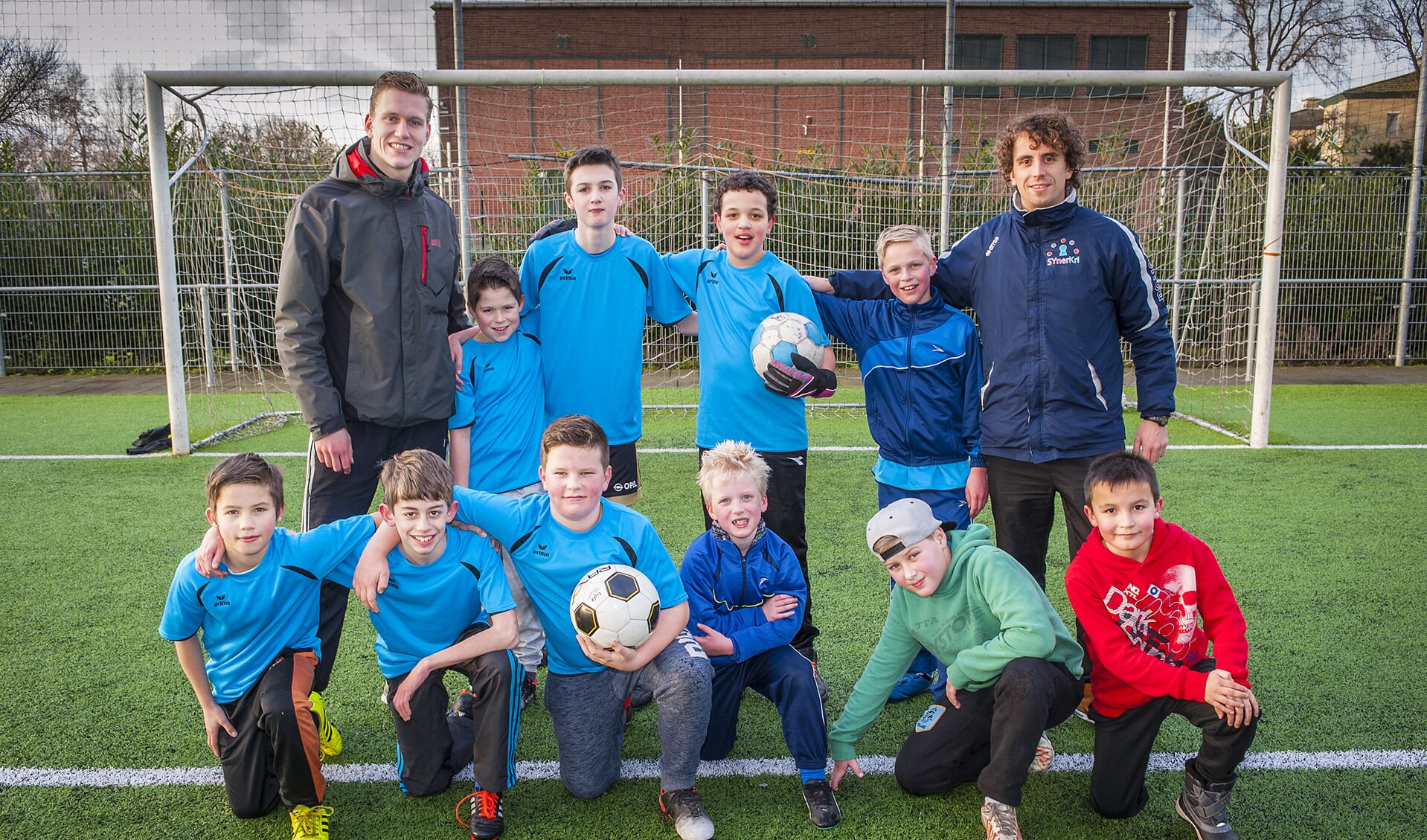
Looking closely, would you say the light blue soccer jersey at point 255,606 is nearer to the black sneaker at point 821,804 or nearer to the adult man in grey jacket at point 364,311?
the adult man in grey jacket at point 364,311

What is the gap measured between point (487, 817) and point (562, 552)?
0.76 meters

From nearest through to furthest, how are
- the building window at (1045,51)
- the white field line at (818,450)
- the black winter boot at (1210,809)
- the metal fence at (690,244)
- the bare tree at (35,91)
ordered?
the black winter boot at (1210,809) → the white field line at (818,450) → the metal fence at (690,244) → the bare tree at (35,91) → the building window at (1045,51)

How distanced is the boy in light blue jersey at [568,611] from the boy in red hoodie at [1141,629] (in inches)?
44.9

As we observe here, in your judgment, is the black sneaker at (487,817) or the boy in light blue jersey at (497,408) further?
the boy in light blue jersey at (497,408)

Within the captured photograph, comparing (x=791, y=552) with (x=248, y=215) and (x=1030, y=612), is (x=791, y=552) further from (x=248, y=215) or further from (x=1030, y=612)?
(x=248, y=215)

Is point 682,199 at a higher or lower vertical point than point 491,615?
higher

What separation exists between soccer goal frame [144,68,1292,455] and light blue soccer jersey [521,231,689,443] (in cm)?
313

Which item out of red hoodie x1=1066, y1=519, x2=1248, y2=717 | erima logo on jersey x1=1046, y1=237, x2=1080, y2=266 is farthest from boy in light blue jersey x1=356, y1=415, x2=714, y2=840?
erima logo on jersey x1=1046, y1=237, x2=1080, y2=266

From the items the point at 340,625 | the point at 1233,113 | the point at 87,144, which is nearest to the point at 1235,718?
the point at 340,625

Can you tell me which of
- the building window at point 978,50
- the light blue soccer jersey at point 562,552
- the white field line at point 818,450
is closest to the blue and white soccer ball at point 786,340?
the light blue soccer jersey at point 562,552

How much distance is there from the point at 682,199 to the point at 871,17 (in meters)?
14.7

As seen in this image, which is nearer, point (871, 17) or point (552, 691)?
point (552, 691)

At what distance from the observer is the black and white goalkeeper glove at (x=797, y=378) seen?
10.1 feet

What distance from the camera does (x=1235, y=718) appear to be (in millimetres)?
2260
